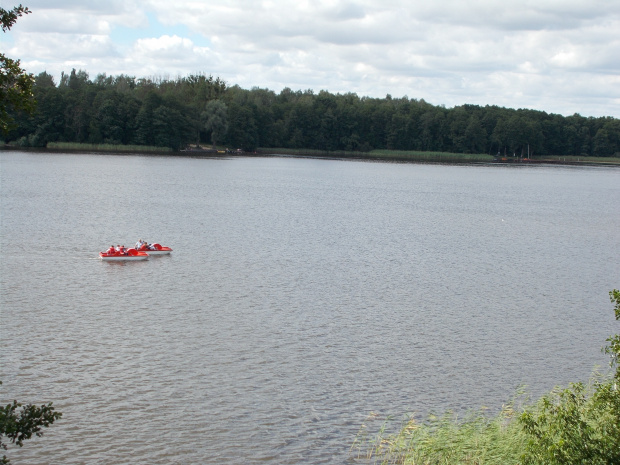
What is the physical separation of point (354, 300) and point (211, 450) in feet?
46.0

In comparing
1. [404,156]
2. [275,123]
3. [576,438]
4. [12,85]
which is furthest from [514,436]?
[404,156]

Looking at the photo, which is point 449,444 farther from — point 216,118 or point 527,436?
point 216,118

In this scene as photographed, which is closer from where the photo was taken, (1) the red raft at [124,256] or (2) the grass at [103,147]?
(1) the red raft at [124,256]

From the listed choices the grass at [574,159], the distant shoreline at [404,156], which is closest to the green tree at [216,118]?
the distant shoreline at [404,156]

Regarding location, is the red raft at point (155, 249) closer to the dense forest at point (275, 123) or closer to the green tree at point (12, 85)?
the green tree at point (12, 85)

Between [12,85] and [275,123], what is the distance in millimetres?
158623

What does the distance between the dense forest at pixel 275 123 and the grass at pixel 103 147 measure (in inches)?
37.2

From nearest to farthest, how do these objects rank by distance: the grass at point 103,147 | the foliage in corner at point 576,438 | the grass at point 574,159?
the foliage in corner at point 576,438, the grass at point 103,147, the grass at point 574,159

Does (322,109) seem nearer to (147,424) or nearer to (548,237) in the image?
(548,237)

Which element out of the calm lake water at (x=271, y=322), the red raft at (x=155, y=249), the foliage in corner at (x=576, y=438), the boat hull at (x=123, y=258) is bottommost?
the calm lake water at (x=271, y=322)

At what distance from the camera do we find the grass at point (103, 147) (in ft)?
405

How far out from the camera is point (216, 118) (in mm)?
139125

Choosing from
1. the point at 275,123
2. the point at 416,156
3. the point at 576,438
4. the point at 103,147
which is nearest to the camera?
the point at 576,438

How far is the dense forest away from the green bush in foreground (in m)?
116
